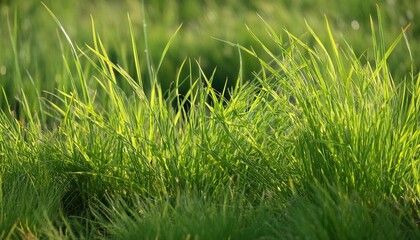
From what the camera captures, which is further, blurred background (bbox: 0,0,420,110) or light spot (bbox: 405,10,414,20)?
light spot (bbox: 405,10,414,20)

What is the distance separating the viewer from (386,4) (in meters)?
4.30

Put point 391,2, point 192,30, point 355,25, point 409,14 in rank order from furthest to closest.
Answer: point 192,30 → point 391,2 → point 409,14 → point 355,25

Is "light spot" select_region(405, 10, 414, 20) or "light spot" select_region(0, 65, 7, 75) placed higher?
"light spot" select_region(405, 10, 414, 20)

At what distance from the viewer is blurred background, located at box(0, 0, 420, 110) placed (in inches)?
136

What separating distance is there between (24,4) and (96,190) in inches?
112

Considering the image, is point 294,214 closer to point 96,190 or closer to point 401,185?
Answer: point 401,185

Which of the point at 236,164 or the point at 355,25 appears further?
the point at 355,25

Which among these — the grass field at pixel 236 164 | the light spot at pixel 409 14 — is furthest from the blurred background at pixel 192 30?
the grass field at pixel 236 164

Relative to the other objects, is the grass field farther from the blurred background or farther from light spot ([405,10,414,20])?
light spot ([405,10,414,20])

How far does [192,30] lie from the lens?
4.43 meters

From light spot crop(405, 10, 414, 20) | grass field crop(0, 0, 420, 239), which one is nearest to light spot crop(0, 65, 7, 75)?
grass field crop(0, 0, 420, 239)

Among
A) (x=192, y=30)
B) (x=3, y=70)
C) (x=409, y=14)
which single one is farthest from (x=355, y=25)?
(x=3, y=70)

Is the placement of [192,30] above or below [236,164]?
below

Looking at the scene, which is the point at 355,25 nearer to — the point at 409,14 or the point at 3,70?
the point at 409,14
